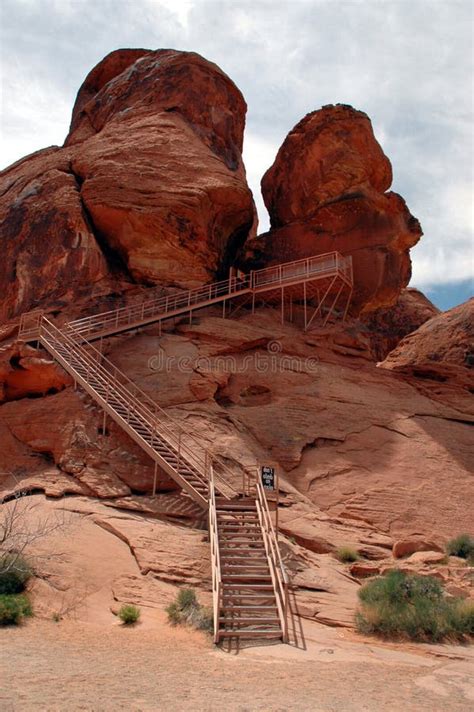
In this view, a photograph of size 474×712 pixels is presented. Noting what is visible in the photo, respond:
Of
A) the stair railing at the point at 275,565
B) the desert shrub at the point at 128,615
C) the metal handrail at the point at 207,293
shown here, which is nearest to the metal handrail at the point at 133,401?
the metal handrail at the point at 207,293

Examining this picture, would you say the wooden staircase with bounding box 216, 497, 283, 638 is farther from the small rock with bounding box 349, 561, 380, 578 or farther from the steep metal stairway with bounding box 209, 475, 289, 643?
the small rock with bounding box 349, 561, 380, 578

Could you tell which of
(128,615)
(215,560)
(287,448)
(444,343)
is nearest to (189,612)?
(128,615)

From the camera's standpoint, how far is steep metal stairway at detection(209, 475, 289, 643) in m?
11.0

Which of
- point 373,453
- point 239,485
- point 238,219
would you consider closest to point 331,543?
point 239,485

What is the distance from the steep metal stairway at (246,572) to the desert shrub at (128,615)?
1345 mm

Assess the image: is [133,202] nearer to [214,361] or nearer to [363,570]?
[214,361]

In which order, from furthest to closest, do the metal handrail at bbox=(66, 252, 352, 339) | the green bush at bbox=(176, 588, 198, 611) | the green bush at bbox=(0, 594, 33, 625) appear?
the metal handrail at bbox=(66, 252, 352, 339) < the green bush at bbox=(176, 588, 198, 611) < the green bush at bbox=(0, 594, 33, 625)

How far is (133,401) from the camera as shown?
61.2 ft

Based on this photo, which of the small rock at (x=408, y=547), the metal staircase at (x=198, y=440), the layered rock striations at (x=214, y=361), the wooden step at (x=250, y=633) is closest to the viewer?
the wooden step at (x=250, y=633)

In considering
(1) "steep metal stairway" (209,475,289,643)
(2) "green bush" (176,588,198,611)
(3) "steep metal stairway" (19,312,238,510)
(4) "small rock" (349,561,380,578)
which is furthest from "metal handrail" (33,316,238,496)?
(2) "green bush" (176,588,198,611)

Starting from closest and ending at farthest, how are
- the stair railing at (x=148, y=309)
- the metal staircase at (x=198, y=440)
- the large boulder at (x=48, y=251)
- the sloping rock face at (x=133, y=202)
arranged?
the metal staircase at (x=198, y=440) → the stair railing at (x=148, y=309) → the large boulder at (x=48, y=251) → the sloping rock face at (x=133, y=202)

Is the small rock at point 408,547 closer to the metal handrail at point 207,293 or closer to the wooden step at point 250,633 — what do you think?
the wooden step at point 250,633

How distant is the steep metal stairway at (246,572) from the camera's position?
36.2 feet

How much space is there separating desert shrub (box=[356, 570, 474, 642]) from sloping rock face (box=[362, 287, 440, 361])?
2603 centimetres
